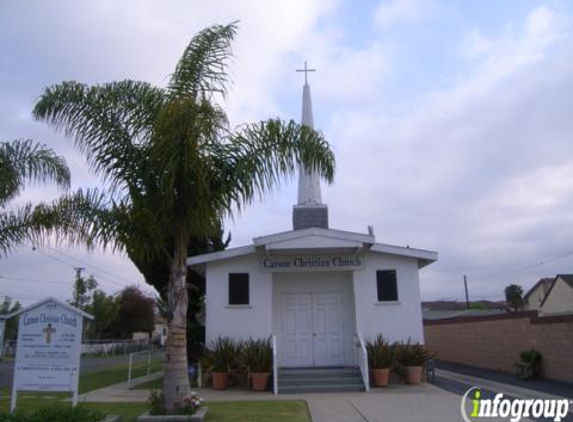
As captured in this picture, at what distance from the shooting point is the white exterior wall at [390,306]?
→ 1594 cm

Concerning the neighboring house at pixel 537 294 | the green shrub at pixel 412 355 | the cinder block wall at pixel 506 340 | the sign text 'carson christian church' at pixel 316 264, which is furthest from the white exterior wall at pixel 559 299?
the sign text 'carson christian church' at pixel 316 264

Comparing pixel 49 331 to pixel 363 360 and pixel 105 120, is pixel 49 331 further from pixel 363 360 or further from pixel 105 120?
pixel 363 360

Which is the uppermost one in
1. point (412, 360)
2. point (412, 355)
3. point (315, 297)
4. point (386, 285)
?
point (386, 285)

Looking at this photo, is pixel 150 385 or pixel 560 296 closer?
pixel 150 385

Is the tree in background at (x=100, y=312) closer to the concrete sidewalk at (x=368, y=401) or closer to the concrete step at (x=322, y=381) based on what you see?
the concrete sidewalk at (x=368, y=401)

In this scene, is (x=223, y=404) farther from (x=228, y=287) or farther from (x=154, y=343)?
(x=154, y=343)

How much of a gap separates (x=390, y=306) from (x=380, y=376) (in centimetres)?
230

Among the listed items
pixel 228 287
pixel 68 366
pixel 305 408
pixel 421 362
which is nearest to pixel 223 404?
pixel 305 408

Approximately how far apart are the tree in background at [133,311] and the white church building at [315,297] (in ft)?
130

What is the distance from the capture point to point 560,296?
44.4 meters

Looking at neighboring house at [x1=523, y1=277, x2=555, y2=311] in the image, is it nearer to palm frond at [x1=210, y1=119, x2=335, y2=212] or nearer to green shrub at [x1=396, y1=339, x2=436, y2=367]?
green shrub at [x1=396, y1=339, x2=436, y2=367]

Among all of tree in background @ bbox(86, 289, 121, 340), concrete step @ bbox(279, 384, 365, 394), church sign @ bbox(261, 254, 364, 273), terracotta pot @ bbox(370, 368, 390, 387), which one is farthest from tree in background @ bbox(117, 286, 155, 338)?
terracotta pot @ bbox(370, 368, 390, 387)

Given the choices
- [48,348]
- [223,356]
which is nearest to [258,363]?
[223,356]

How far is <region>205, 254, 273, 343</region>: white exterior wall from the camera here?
1592 cm
